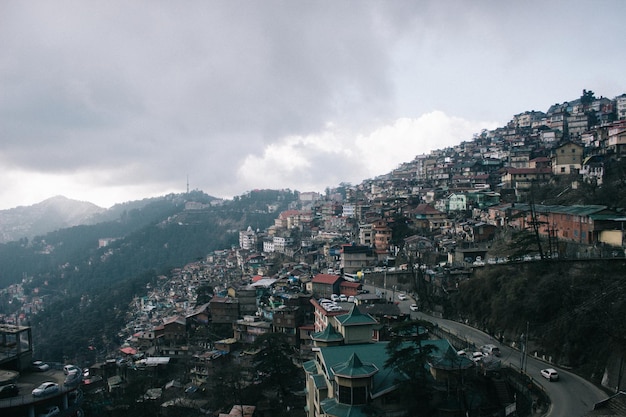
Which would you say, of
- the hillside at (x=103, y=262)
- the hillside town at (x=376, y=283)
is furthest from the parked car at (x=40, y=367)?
the hillside at (x=103, y=262)

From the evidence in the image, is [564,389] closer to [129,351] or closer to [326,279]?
[326,279]

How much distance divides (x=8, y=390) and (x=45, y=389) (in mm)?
1076

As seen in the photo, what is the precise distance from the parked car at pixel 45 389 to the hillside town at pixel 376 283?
9.35 meters

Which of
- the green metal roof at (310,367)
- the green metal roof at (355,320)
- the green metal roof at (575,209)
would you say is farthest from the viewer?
the green metal roof at (575,209)

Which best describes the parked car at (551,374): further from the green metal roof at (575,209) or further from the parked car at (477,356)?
the green metal roof at (575,209)

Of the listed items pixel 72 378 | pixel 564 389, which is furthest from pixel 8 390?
pixel 564 389

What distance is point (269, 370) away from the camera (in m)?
24.4

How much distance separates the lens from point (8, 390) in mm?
13203

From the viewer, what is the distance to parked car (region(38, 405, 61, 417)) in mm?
13461

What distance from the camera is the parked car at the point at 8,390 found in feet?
42.7

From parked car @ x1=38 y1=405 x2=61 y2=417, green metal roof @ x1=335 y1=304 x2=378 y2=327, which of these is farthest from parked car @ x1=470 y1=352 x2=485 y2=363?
parked car @ x1=38 y1=405 x2=61 y2=417

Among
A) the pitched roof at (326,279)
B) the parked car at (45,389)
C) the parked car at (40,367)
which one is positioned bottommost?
the pitched roof at (326,279)

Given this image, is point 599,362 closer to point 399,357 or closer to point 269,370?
point 399,357

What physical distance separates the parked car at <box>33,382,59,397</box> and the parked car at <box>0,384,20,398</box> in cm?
57
